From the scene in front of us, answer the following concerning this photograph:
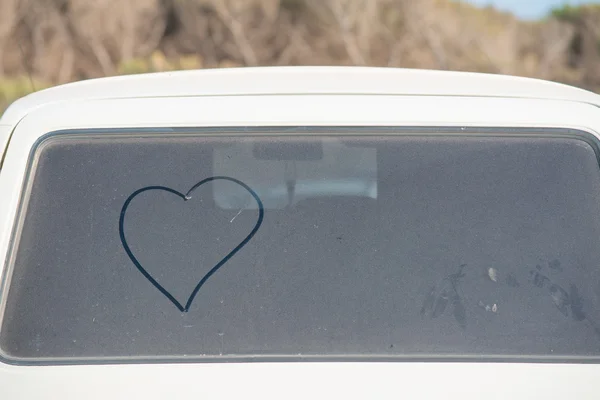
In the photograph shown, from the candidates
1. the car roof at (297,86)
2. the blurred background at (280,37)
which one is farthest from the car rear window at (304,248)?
the blurred background at (280,37)

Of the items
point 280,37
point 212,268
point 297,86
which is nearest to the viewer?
point 212,268

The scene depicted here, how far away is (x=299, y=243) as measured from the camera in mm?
1839

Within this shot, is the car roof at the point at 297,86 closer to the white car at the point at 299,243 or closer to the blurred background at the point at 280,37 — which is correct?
the white car at the point at 299,243

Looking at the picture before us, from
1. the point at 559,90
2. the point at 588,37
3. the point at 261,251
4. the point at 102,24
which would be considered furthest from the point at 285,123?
the point at 588,37

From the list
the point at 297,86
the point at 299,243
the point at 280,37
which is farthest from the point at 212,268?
the point at 280,37

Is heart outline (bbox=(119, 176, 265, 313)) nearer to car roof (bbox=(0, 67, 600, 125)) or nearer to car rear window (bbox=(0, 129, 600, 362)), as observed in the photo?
car rear window (bbox=(0, 129, 600, 362))

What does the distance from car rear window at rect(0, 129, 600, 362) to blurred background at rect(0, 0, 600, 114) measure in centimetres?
1527

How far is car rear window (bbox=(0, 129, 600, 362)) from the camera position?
1757mm

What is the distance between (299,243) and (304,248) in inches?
0.6

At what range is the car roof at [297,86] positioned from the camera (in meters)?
1.96

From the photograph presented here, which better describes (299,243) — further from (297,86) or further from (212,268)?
(297,86)

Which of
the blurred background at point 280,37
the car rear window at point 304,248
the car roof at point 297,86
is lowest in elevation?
the car rear window at point 304,248

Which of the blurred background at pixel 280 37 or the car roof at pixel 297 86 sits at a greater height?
the blurred background at pixel 280 37

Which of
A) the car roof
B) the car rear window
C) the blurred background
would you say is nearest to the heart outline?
the car rear window
